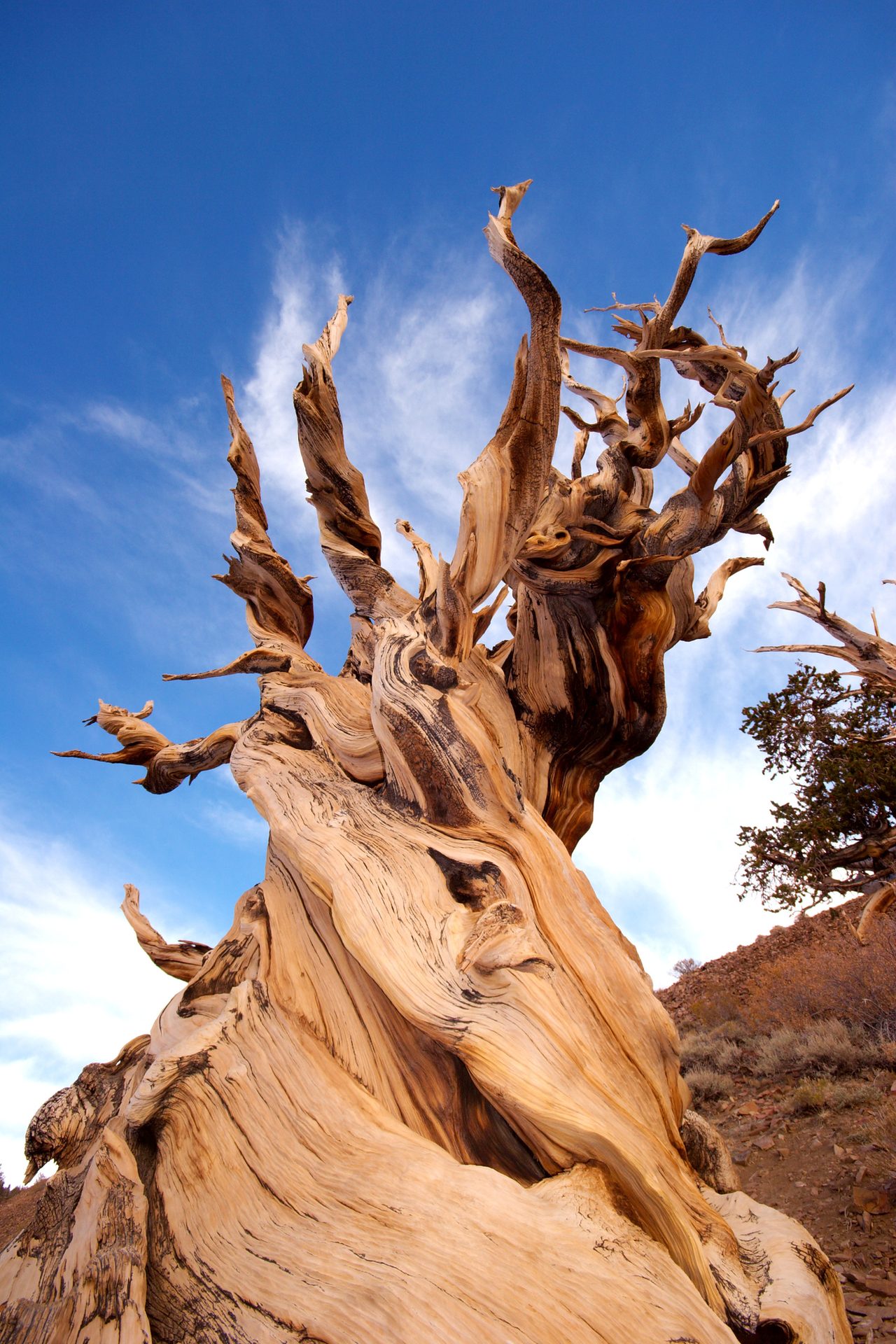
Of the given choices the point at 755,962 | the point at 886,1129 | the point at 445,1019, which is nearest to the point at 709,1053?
the point at 886,1129

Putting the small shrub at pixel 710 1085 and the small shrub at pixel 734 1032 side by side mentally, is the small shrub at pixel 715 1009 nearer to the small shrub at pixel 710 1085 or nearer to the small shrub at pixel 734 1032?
the small shrub at pixel 734 1032

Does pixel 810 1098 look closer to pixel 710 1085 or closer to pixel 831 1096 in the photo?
pixel 831 1096

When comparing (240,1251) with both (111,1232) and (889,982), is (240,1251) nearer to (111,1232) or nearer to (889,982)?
(111,1232)

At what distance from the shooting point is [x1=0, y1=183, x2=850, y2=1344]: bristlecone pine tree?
1.71m

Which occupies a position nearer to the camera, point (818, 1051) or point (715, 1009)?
point (818, 1051)

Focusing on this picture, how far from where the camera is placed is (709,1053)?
22.6ft

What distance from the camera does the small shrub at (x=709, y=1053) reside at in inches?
261

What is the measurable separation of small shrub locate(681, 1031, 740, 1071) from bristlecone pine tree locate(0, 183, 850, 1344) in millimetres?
3801

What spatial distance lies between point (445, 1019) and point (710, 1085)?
5065mm

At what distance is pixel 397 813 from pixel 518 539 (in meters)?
1.36

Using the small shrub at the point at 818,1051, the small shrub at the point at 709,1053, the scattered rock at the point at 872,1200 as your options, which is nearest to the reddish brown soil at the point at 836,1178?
the scattered rock at the point at 872,1200

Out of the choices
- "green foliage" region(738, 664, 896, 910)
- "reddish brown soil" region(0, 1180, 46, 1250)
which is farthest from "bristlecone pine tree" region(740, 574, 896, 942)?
"reddish brown soil" region(0, 1180, 46, 1250)

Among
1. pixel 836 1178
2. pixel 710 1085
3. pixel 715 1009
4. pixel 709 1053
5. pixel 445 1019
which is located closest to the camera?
pixel 445 1019

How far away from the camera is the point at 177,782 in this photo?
4.45m
